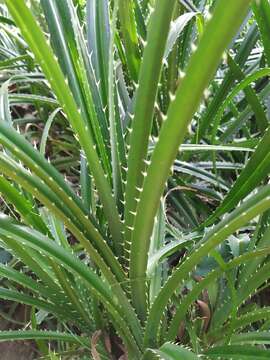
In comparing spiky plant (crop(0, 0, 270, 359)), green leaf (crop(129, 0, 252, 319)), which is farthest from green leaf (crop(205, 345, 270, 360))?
green leaf (crop(129, 0, 252, 319))

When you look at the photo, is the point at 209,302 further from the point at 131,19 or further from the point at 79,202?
the point at 131,19

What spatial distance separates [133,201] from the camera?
49cm

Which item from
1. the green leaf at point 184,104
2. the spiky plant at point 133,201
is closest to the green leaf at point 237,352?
the spiky plant at point 133,201

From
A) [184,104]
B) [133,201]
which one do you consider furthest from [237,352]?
[184,104]

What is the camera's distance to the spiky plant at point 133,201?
370mm

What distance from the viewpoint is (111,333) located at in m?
0.68

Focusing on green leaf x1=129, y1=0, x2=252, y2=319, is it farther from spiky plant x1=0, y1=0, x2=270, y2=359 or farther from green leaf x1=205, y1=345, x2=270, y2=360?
green leaf x1=205, y1=345, x2=270, y2=360

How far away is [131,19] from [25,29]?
44 cm

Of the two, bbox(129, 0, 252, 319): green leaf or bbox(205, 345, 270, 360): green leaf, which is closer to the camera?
bbox(129, 0, 252, 319): green leaf

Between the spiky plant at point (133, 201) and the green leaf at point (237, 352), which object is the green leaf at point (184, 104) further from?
the green leaf at point (237, 352)

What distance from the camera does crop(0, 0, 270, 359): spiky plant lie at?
0.37 meters

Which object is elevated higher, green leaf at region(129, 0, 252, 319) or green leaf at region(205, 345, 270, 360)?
green leaf at region(129, 0, 252, 319)

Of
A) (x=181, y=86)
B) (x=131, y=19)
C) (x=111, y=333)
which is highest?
(x=131, y=19)

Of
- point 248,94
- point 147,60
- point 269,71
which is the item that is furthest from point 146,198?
point 248,94
